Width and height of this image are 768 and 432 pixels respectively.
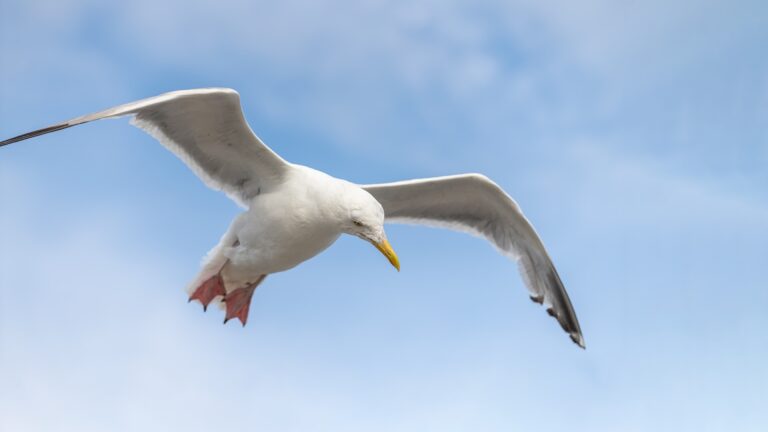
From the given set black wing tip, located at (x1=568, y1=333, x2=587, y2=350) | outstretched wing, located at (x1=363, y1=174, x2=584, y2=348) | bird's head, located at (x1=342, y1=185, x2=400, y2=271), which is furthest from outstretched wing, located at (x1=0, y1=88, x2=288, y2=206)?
black wing tip, located at (x1=568, y1=333, x2=587, y2=350)

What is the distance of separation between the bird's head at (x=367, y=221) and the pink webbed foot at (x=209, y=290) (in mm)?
2056

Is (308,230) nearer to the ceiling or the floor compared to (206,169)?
nearer to the floor

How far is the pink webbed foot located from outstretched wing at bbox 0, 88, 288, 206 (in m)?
0.91

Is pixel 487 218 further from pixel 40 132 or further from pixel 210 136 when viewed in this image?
pixel 40 132

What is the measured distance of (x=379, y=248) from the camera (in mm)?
7652

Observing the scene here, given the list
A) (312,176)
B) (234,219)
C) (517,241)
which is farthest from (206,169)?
(517,241)

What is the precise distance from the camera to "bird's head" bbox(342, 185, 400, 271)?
7.62m

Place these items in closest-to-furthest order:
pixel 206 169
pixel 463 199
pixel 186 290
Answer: pixel 206 169
pixel 186 290
pixel 463 199

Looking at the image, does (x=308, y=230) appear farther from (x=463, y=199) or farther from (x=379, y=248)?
(x=463, y=199)

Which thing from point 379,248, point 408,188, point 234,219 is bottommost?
point 379,248

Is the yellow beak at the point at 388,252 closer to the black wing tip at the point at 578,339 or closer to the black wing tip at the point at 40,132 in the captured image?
the black wing tip at the point at 40,132

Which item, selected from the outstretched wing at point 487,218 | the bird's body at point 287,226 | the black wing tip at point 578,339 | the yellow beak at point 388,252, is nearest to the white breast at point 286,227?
the bird's body at point 287,226

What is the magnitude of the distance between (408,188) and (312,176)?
1.52 meters

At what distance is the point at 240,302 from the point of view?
9.64 m
